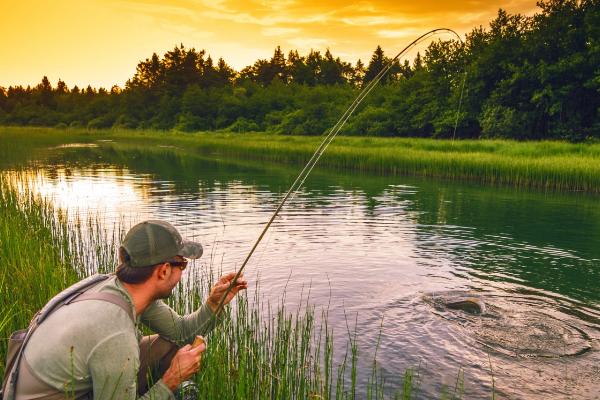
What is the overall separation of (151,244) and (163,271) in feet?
0.70

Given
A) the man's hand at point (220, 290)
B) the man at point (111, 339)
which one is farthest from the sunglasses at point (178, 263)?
the man's hand at point (220, 290)

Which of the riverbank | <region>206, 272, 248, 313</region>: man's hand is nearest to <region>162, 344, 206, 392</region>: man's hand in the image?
<region>206, 272, 248, 313</region>: man's hand

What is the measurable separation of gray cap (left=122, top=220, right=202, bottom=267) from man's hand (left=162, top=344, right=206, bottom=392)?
2.10 ft

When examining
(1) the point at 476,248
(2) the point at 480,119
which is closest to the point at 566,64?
(2) the point at 480,119

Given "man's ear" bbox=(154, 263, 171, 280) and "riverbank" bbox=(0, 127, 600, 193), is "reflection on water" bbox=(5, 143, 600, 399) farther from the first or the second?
"man's ear" bbox=(154, 263, 171, 280)

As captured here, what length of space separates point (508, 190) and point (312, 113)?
47.6m

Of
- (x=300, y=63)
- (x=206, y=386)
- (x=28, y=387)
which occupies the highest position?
(x=300, y=63)

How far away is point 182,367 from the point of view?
321 cm

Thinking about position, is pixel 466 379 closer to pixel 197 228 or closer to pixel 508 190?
pixel 197 228

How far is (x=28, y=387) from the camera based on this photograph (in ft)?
9.06

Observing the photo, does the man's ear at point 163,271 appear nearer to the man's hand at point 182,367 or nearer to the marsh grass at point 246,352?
the man's hand at point 182,367

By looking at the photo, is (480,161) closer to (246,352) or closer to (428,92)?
(246,352)

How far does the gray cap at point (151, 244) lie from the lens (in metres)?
3.05

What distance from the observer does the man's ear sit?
10.4 feet
